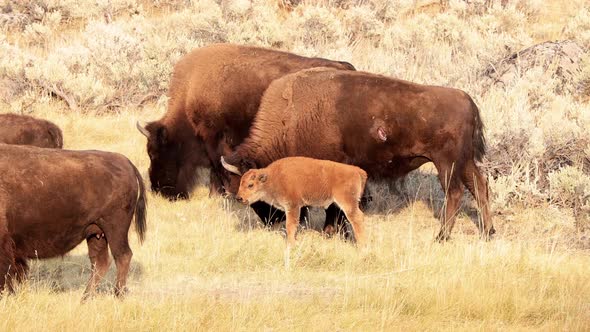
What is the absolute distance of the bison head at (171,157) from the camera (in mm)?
11805

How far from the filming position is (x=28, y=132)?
10.2 meters

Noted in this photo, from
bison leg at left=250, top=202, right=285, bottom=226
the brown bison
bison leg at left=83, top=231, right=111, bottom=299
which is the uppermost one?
bison leg at left=83, top=231, right=111, bottom=299

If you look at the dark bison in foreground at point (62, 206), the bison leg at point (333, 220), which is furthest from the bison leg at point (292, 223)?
the dark bison in foreground at point (62, 206)

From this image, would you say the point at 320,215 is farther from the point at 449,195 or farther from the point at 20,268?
the point at 20,268

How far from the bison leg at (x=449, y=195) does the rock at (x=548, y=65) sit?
15.1ft

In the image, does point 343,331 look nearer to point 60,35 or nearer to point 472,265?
point 472,265

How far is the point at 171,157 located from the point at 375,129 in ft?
12.0

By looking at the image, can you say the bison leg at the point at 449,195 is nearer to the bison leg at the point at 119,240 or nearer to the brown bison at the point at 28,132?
the bison leg at the point at 119,240

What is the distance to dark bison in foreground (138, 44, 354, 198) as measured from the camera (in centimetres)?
1147

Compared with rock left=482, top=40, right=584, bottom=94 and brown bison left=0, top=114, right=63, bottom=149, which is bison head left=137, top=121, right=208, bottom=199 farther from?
rock left=482, top=40, right=584, bottom=94

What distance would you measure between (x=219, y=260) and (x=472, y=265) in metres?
2.11

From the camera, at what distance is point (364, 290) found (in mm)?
6867

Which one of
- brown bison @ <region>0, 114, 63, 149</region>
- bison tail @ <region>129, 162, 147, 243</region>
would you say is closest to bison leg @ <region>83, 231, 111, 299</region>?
bison tail @ <region>129, 162, 147, 243</region>

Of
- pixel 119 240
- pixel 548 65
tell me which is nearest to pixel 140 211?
pixel 119 240
